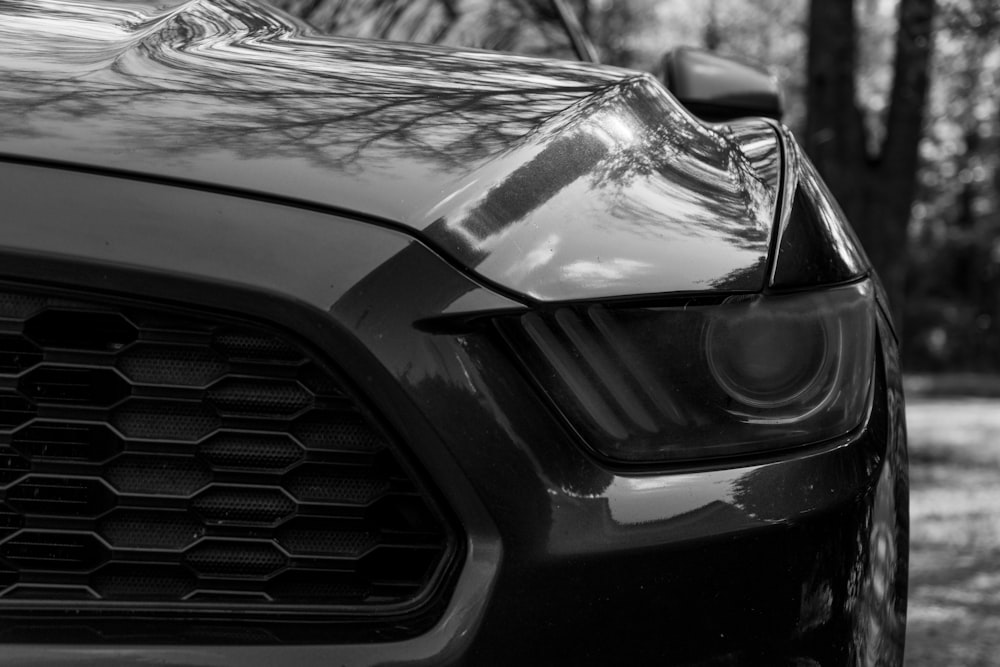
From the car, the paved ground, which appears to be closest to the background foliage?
the paved ground

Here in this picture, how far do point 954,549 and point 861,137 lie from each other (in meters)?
3.67

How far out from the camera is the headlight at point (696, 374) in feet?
3.75

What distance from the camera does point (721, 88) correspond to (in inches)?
95.3

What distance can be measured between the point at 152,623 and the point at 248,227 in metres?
0.40

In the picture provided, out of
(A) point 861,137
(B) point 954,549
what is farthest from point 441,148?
(A) point 861,137

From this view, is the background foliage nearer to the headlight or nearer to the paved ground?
the paved ground

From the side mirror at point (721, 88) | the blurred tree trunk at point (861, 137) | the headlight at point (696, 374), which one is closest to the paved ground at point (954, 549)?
the blurred tree trunk at point (861, 137)

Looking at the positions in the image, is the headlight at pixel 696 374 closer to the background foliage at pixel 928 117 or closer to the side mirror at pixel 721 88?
the side mirror at pixel 721 88

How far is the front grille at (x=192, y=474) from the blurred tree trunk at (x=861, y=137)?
671 cm

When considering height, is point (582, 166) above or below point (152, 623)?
above

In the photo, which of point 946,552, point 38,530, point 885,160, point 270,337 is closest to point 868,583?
point 270,337

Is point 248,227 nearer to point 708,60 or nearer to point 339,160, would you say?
point 339,160

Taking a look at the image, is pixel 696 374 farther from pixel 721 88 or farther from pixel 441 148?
pixel 721 88

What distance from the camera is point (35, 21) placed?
159 centimetres
